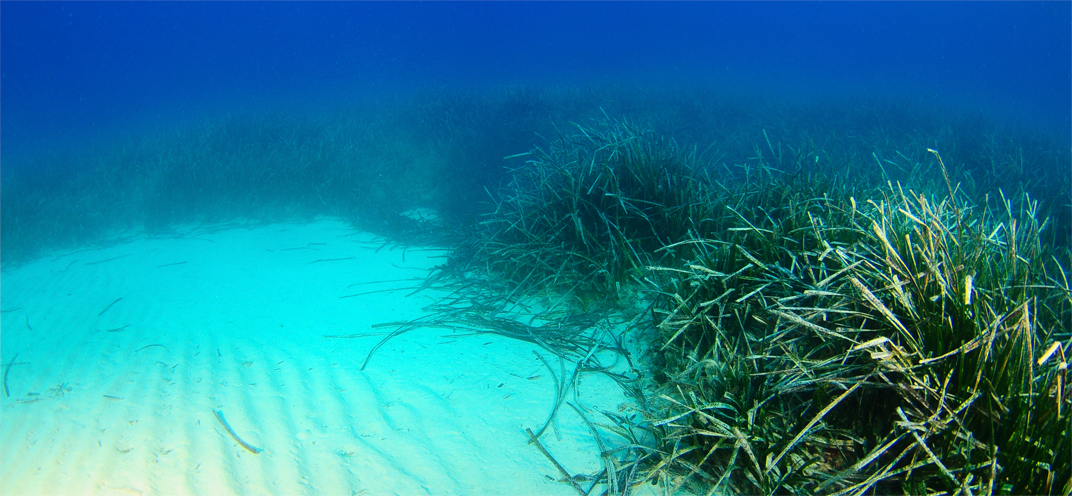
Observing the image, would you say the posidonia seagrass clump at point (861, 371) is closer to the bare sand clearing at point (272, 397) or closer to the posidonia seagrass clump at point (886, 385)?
the posidonia seagrass clump at point (886, 385)

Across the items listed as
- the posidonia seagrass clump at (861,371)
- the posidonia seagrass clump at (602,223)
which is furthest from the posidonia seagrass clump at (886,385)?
the posidonia seagrass clump at (602,223)

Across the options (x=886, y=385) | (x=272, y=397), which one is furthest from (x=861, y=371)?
(x=272, y=397)

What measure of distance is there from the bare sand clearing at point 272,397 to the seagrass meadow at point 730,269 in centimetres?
22

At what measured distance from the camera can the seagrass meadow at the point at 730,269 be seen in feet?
5.43

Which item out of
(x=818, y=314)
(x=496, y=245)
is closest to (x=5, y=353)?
(x=496, y=245)

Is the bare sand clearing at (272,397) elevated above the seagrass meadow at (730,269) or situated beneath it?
situated beneath

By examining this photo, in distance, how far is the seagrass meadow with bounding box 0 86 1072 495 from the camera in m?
1.66

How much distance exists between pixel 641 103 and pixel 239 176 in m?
8.83

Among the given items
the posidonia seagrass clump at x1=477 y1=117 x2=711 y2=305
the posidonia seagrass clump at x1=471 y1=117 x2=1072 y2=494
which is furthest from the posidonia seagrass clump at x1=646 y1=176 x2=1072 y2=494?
the posidonia seagrass clump at x1=477 y1=117 x2=711 y2=305

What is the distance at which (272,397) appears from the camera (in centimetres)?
299

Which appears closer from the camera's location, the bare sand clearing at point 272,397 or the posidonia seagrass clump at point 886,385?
the posidonia seagrass clump at point 886,385

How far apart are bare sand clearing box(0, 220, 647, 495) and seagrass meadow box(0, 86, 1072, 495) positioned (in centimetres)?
22

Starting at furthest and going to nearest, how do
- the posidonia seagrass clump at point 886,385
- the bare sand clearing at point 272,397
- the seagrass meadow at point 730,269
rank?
the bare sand clearing at point 272,397 < the seagrass meadow at point 730,269 < the posidonia seagrass clump at point 886,385

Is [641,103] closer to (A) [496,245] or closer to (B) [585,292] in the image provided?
(A) [496,245]
